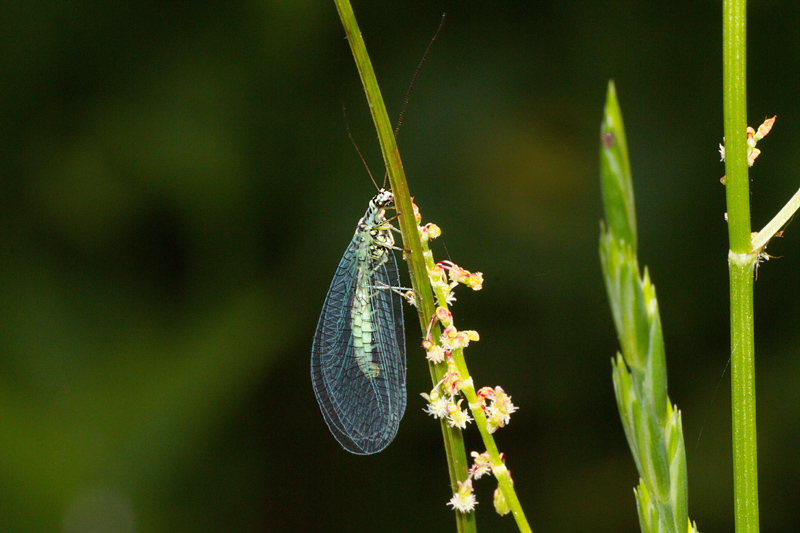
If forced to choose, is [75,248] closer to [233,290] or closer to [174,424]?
[233,290]

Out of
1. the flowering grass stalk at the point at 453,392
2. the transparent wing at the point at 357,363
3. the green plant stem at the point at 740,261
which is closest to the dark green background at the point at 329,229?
the transparent wing at the point at 357,363

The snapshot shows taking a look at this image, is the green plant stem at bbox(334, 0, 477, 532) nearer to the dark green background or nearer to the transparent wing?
the transparent wing

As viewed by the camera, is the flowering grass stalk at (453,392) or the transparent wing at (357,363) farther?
the transparent wing at (357,363)

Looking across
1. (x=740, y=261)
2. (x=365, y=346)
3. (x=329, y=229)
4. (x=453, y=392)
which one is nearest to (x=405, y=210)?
(x=453, y=392)

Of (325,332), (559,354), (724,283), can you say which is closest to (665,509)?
(325,332)

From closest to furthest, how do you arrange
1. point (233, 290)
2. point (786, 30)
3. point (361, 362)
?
1. point (361, 362)
2. point (786, 30)
3. point (233, 290)

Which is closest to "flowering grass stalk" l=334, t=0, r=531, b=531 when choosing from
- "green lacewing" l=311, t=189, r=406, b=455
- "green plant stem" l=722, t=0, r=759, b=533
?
"green plant stem" l=722, t=0, r=759, b=533

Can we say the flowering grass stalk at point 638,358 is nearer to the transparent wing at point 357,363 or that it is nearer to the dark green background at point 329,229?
the transparent wing at point 357,363
